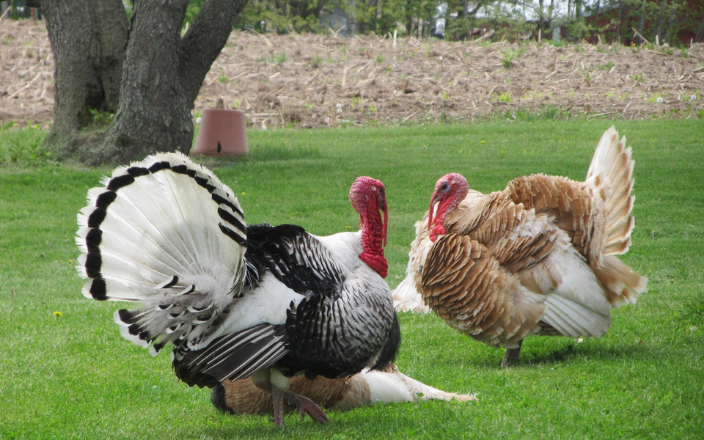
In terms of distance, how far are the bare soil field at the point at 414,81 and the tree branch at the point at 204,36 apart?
4.31m

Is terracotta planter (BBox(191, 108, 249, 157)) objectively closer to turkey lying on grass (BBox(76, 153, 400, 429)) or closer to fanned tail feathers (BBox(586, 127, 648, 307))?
fanned tail feathers (BBox(586, 127, 648, 307))

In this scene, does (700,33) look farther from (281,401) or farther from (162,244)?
(162,244)

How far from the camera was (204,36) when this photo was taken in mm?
11969

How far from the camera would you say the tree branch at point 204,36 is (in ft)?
39.0

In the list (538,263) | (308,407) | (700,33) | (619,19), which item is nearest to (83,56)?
(538,263)

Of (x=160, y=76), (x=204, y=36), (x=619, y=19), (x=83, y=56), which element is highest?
(x=619, y=19)

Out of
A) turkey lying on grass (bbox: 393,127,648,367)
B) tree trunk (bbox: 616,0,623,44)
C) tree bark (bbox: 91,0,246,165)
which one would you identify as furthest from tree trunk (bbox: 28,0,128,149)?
tree trunk (bbox: 616,0,623,44)

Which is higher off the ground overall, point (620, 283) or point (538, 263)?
point (538, 263)

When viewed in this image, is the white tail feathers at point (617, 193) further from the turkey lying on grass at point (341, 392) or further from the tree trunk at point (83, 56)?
the tree trunk at point (83, 56)

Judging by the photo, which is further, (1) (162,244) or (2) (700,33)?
(2) (700,33)

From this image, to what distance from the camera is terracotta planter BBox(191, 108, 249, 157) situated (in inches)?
532

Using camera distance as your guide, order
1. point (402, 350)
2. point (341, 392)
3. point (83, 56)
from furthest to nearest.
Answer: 1. point (83, 56)
2. point (402, 350)
3. point (341, 392)

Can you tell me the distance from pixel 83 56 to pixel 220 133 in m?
2.81

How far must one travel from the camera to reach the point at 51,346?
5.84 meters
